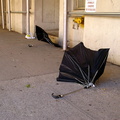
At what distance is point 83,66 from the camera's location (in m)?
3.55

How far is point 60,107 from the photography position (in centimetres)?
277

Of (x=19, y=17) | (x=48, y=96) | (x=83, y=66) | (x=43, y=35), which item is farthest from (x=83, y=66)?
(x=19, y=17)

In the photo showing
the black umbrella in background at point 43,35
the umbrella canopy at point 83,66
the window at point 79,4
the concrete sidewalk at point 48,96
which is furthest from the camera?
the black umbrella in background at point 43,35

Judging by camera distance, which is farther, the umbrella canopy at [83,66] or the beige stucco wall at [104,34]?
the beige stucco wall at [104,34]

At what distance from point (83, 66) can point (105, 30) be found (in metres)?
1.90

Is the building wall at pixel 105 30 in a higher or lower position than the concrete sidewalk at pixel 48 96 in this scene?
higher

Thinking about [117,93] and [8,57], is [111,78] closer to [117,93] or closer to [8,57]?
[117,93]

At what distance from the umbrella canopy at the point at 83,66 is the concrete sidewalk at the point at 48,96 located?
0.13 meters

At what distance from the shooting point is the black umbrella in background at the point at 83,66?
11.2ft

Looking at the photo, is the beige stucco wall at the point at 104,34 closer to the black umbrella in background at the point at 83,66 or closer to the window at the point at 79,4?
the window at the point at 79,4

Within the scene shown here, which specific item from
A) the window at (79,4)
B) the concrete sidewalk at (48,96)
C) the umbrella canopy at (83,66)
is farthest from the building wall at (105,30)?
the umbrella canopy at (83,66)

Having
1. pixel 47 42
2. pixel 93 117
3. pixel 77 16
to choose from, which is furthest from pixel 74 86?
pixel 47 42

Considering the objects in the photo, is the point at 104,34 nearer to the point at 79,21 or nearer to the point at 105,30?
the point at 105,30

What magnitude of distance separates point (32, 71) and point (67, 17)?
9.45 feet
